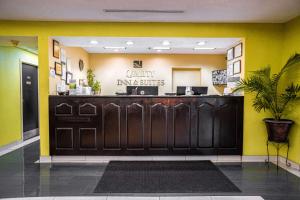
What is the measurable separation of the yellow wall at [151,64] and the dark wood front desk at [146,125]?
12.5ft

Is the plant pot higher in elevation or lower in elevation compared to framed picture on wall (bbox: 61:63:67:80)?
lower

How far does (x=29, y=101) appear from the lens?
6.75 metres

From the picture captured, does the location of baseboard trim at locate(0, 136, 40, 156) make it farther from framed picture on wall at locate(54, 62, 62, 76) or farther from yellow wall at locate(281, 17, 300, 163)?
yellow wall at locate(281, 17, 300, 163)

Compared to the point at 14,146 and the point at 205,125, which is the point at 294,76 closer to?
the point at 205,125

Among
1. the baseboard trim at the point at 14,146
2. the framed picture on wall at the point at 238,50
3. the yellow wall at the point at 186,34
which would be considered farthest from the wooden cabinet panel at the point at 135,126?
the baseboard trim at the point at 14,146

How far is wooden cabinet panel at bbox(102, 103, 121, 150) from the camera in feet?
14.5

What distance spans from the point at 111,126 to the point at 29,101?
3.60 m

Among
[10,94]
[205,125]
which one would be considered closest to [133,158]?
[205,125]

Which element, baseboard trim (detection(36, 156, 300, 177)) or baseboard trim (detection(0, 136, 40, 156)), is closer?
baseboard trim (detection(36, 156, 300, 177))

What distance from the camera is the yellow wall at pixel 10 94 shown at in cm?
541

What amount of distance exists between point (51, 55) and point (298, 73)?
4.52m

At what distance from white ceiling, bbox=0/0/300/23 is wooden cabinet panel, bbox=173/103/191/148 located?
166 centimetres

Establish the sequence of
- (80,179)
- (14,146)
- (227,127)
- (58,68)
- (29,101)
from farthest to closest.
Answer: (29,101)
(14,146)
(58,68)
(227,127)
(80,179)

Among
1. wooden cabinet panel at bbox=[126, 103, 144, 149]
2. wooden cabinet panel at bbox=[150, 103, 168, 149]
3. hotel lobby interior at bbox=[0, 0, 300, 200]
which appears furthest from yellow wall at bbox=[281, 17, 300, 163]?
wooden cabinet panel at bbox=[126, 103, 144, 149]
